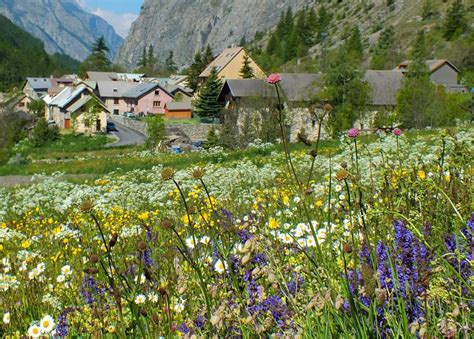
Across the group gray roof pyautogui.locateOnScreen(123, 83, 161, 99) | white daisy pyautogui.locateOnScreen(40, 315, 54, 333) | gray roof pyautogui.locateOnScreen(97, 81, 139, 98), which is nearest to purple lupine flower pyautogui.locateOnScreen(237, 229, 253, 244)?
white daisy pyautogui.locateOnScreen(40, 315, 54, 333)

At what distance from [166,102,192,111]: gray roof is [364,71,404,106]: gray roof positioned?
2979 cm

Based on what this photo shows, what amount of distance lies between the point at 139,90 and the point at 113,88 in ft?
24.0

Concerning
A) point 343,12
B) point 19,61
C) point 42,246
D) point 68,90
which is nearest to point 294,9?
point 343,12

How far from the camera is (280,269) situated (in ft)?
6.07

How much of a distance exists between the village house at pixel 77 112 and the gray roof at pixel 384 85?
115 ft

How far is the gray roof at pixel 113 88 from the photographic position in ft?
280

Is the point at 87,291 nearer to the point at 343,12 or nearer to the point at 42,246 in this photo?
the point at 42,246

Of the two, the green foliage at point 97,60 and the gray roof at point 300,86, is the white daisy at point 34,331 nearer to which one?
the gray roof at point 300,86

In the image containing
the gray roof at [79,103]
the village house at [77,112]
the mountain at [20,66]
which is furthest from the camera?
the mountain at [20,66]

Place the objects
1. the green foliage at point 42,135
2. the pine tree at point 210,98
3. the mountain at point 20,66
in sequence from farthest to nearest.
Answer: the mountain at point 20,66 → the pine tree at point 210,98 → the green foliage at point 42,135

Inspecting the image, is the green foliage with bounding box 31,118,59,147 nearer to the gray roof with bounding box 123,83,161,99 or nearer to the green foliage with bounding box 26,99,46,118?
the gray roof with bounding box 123,83,161,99

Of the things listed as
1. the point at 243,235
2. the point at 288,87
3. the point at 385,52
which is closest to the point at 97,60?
the point at 385,52

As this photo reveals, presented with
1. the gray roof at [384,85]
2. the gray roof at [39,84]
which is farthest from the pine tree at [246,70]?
the gray roof at [39,84]

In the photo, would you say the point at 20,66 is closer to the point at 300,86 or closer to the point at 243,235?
the point at 300,86
